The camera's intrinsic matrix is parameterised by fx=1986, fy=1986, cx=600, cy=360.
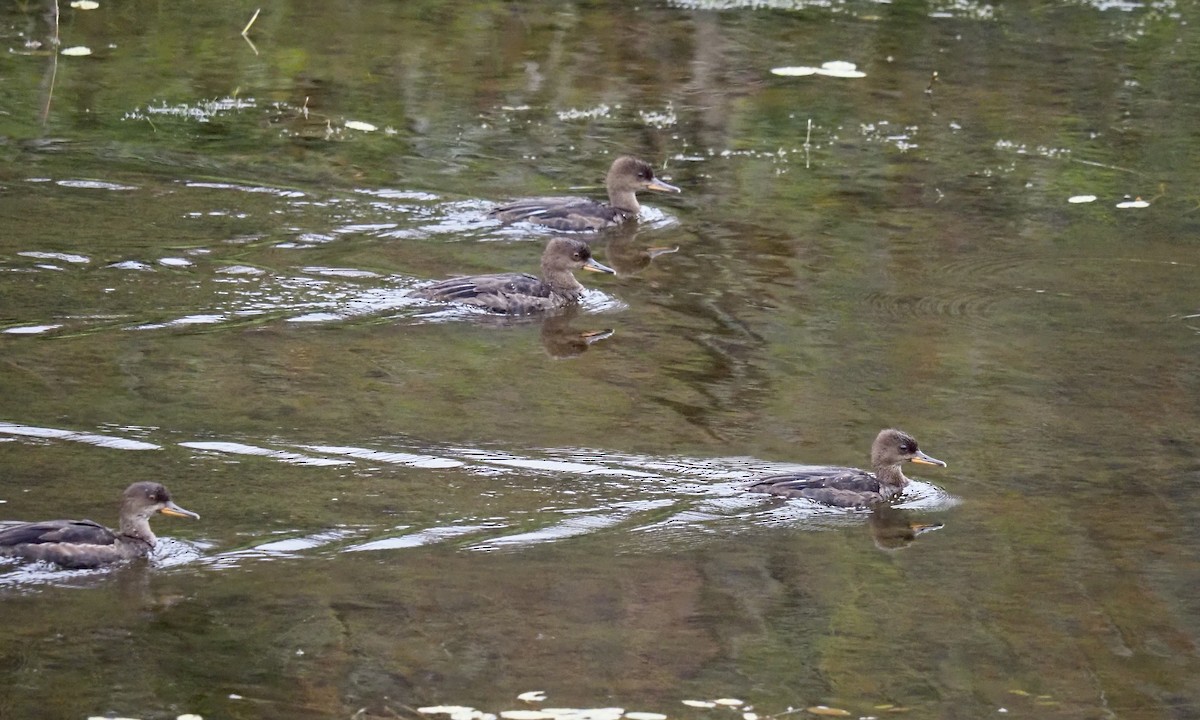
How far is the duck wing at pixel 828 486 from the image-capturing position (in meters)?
8.45

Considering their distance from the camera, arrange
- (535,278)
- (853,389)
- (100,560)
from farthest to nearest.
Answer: (535,278)
(853,389)
(100,560)

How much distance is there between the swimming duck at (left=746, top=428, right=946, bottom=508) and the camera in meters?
8.47

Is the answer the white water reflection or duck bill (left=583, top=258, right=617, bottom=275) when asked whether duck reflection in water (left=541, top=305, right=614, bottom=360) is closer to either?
duck bill (left=583, top=258, right=617, bottom=275)

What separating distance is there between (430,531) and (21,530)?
62.3 inches

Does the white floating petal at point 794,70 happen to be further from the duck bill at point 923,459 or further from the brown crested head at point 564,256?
the duck bill at point 923,459

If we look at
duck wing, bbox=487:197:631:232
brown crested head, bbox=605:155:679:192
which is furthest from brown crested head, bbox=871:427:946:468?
brown crested head, bbox=605:155:679:192

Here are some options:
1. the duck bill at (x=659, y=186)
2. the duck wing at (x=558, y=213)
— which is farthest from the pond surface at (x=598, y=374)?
the duck bill at (x=659, y=186)

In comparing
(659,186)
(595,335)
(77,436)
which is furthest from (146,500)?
(659,186)

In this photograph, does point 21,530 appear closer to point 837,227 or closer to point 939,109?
point 837,227

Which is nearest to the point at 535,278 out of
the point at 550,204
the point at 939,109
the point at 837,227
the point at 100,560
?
the point at 550,204

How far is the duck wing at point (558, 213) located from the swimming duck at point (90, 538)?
5670 mm

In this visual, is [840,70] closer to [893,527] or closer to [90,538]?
[893,527]

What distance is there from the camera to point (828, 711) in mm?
6582

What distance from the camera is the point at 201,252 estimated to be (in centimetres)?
1194
